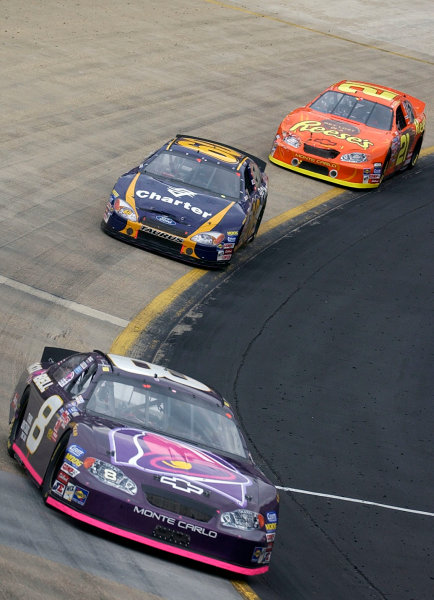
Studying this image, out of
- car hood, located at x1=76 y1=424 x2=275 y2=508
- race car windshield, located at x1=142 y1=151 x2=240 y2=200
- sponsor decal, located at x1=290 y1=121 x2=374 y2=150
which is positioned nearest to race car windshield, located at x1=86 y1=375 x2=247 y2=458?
car hood, located at x1=76 y1=424 x2=275 y2=508

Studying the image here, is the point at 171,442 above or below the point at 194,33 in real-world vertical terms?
above

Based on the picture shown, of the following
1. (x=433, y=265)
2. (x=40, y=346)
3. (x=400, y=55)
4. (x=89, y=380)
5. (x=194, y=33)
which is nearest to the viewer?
(x=89, y=380)

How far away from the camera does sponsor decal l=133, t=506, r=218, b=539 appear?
8.40 meters

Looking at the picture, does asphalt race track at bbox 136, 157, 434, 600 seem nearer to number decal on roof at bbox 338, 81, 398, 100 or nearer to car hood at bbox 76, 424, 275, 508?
car hood at bbox 76, 424, 275, 508

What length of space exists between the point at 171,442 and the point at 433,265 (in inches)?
398

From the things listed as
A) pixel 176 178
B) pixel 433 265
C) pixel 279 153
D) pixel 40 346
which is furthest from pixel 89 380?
pixel 279 153

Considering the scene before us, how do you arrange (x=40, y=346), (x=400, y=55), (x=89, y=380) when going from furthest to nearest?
(x=400, y=55)
(x=40, y=346)
(x=89, y=380)

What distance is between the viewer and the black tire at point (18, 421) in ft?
32.4

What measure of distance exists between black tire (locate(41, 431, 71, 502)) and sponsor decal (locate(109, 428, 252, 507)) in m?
0.35

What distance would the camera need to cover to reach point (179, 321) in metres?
14.7

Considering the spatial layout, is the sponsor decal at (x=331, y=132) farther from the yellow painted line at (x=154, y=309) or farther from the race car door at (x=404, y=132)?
the yellow painted line at (x=154, y=309)

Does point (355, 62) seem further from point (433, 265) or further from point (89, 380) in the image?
point (89, 380)

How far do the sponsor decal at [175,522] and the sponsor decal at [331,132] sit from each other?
1365cm

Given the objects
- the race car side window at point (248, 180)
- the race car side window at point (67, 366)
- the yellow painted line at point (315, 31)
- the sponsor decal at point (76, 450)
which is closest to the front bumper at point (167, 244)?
the race car side window at point (248, 180)
